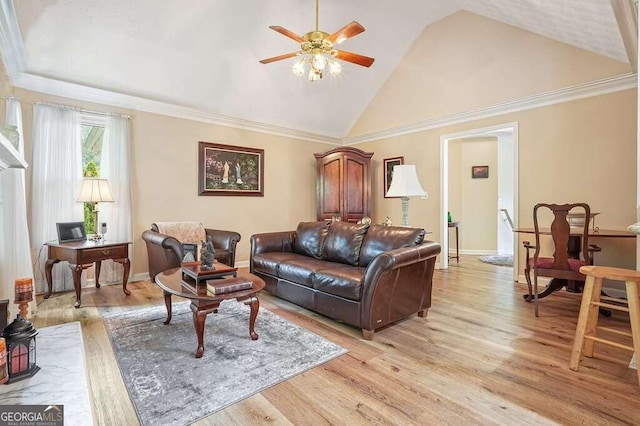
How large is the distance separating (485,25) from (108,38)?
16.2ft

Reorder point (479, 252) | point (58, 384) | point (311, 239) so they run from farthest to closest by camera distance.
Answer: point (479, 252), point (311, 239), point (58, 384)

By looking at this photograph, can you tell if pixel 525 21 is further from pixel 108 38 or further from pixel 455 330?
pixel 108 38

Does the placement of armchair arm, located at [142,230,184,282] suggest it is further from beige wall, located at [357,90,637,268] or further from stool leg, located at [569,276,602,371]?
beige wall, located at [357,90,637,268]

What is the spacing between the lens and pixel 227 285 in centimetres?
230

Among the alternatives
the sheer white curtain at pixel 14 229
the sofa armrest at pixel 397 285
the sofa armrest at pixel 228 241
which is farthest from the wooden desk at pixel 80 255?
the sofa armrest at pixel 397 285

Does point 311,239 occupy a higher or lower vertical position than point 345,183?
lower

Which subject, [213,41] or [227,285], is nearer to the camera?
[227,285]

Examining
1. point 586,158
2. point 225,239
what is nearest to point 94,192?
point 225,239

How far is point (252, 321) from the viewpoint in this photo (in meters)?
2.51

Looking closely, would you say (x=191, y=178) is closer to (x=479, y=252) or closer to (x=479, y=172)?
(x=479, y=172)

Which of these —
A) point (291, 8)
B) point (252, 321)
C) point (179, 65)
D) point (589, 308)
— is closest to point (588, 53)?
point (589, 308)

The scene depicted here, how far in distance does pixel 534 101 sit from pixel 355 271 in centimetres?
361

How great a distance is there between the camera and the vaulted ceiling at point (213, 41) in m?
3.25

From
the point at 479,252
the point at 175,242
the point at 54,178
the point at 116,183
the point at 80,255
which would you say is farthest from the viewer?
the point at 479,252
